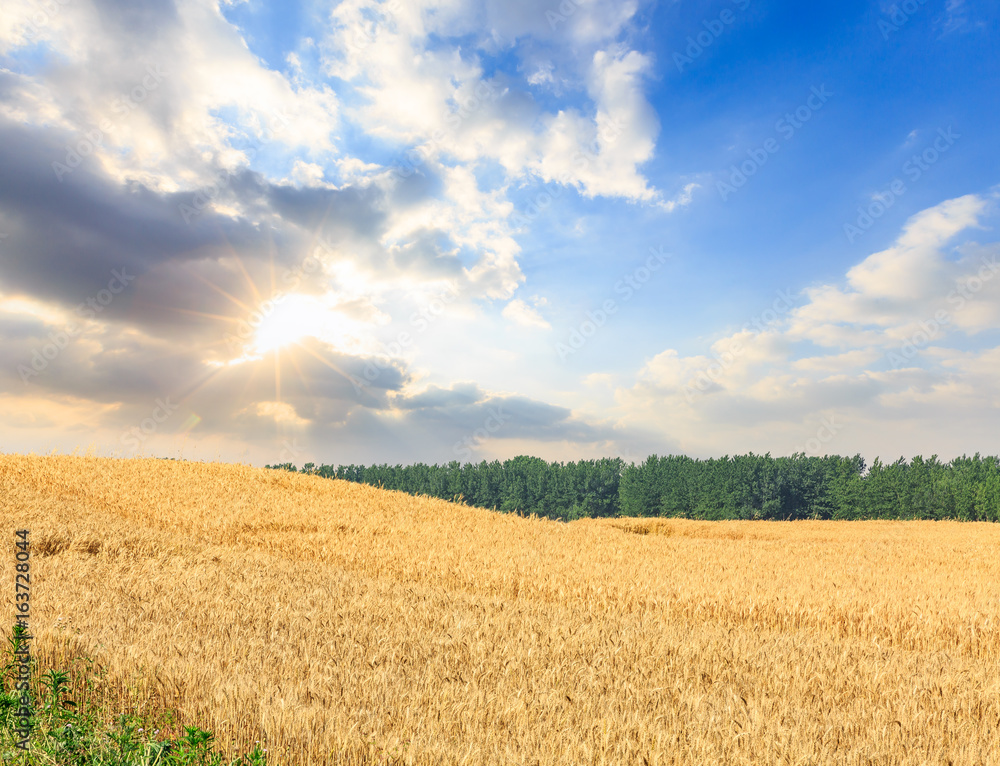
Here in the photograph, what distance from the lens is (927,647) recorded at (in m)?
8.73

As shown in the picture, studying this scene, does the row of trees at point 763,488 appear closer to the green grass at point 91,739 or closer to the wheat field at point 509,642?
the wheat field at point 509,642

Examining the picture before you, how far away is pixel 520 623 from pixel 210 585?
5152 millimetres

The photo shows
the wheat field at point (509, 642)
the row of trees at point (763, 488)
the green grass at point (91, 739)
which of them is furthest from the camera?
the row of trees at point (763, 488)

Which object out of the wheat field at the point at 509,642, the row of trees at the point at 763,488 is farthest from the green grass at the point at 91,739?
the row of trees at the point at 763,488

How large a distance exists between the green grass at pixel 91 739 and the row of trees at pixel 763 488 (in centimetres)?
4894

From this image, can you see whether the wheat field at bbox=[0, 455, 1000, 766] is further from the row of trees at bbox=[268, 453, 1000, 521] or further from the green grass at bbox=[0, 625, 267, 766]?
the row of trees at bbox=[268, 453, 1000, 521]

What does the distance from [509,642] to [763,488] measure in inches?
2672

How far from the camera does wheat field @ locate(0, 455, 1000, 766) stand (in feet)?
14.4

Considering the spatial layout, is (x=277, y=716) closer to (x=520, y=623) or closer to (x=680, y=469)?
(x=520, y=623)

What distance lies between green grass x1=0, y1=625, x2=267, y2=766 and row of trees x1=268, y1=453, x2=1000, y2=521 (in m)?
48.9

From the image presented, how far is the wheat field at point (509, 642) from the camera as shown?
4379mm

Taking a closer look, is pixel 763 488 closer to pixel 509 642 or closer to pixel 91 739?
pixel 509 642

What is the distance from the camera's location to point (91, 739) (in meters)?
4.09

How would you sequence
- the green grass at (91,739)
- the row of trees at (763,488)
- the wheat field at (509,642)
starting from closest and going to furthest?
the green grass at (91,739), the wheat field at (509,642), the row of trees at (763,488)
